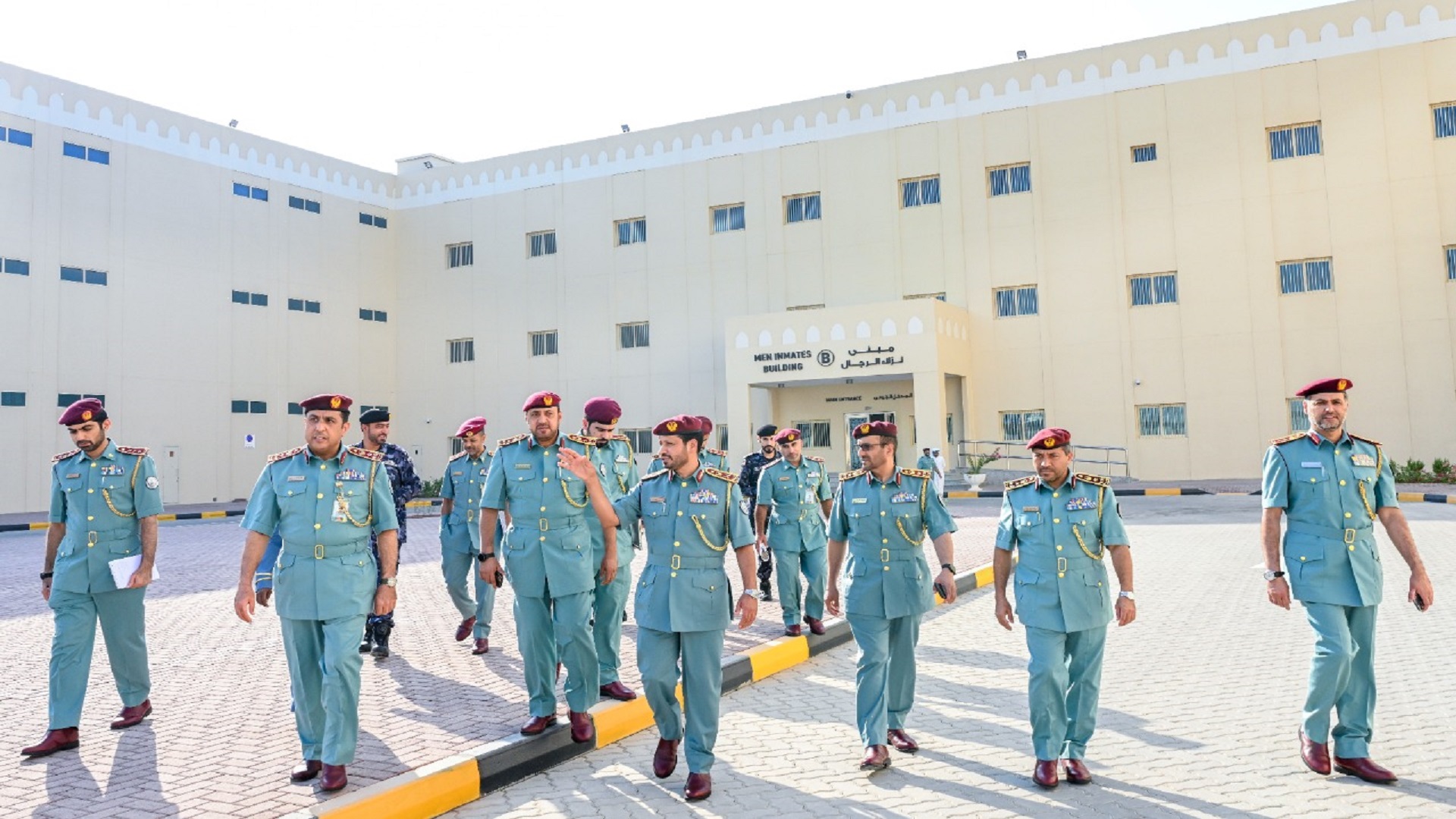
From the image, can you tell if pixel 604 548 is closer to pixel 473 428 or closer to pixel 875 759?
pixel 875 759

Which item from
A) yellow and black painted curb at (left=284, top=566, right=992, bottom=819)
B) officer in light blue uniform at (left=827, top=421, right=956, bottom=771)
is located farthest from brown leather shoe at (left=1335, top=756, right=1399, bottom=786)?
yellow and black painted curb at (left=284, top=566, right=992, bottom=819)

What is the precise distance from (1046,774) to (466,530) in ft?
17.8

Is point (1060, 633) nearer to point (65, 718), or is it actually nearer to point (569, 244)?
point (65, 718)

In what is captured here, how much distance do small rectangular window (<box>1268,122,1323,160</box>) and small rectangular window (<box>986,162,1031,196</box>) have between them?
20.6ft

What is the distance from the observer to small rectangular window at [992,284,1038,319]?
1144 inches

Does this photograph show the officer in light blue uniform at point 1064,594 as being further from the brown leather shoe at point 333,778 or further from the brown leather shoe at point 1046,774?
the brown leather shoe at point 333,778

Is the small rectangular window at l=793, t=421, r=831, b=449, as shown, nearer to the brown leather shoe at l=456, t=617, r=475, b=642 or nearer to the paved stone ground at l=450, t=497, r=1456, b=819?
the paved stone ground at l=450, t=497, r=1456, b=819

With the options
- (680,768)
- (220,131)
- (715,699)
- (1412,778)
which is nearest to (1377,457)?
(1412,778)

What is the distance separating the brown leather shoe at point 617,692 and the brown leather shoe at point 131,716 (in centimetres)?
287

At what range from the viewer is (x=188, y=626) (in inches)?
378

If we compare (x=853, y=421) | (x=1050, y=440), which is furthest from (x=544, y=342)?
(x=1050, y=440)

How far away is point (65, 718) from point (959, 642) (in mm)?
6519

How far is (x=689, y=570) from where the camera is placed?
542 cm

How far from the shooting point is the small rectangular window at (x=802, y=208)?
31375mm
